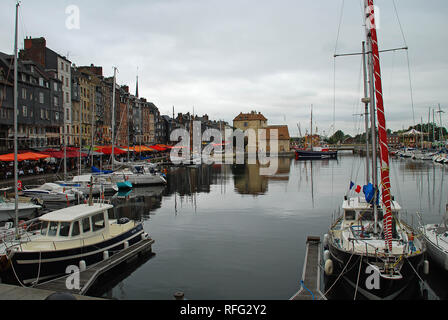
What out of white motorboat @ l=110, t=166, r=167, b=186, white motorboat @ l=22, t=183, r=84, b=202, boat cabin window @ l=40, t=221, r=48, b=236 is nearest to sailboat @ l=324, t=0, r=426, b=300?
boat cabin window @ l=40, t=221, r=48, b=236

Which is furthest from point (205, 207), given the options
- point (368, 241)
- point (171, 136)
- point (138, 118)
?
point (171, 136)

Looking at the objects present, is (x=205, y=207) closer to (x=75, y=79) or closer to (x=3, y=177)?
(x=3, y=177)

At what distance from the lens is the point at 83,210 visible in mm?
18344

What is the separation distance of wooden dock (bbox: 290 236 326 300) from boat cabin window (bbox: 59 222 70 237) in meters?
10.8

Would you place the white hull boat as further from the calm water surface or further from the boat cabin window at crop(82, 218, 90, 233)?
the boat cabin window at crop(82, 218, 90, 233)

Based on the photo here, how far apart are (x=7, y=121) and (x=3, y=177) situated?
11.0 metres

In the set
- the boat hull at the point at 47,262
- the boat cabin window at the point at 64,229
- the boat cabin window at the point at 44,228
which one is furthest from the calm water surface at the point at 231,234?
the boat cabin window at the point at 44,228

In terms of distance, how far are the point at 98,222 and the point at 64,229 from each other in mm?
2065

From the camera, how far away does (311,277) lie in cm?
1567

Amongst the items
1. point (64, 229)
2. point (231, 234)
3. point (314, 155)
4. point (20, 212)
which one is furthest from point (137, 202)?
point (314, 155)

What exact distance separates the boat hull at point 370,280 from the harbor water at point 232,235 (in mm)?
1259

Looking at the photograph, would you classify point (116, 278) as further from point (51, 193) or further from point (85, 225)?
point (51, 193)
